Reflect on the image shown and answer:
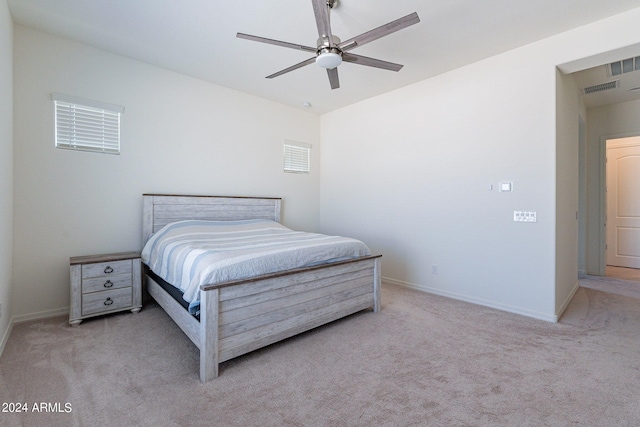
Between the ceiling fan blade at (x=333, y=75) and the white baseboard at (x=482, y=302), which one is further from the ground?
the ceiling fan blade at (x=333, y=75)

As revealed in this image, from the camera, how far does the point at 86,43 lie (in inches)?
123

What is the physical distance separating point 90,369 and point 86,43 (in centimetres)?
329

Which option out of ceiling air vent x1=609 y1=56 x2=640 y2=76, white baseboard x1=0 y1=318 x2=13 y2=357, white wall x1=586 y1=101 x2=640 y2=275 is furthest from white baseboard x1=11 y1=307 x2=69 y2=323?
white wall x1=586 y1=101 x2=640 y2=275

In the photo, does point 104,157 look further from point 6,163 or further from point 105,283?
point 105,283

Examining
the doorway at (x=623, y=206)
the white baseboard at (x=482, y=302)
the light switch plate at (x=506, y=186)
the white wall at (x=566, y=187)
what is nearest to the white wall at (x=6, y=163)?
the white baseboard at (x=482, y=302)

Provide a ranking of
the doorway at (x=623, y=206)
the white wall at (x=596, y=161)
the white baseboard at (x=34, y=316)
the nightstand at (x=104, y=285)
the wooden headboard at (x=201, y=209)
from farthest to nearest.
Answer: the doorway at (x=623, y=206) → the white wall at (x=596, y=161) → the wooden headboard at (x=201, y=209) → the nightstand at (x=104, y=285) → the white baseboard at (x=34, y=316)

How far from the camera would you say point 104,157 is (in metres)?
3.25

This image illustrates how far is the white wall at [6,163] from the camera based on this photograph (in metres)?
2.32

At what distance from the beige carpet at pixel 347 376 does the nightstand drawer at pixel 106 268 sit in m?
0.48

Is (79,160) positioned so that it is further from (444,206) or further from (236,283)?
(444,206)

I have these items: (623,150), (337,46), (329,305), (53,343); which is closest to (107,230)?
(53,343)

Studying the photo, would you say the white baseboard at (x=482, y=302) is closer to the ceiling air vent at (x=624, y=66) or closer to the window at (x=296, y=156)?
the window at (x=296, y=156)

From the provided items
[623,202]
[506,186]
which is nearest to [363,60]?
[506,186]

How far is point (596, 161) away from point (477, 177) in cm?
325
